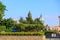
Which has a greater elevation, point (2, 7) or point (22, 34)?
point (2, 7)

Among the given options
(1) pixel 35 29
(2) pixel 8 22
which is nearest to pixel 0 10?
(2) pixel 8 22

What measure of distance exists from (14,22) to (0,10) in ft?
26.2

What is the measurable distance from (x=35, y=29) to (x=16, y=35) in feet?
50.6

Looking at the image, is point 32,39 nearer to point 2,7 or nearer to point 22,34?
point 22,34

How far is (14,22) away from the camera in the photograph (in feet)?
156

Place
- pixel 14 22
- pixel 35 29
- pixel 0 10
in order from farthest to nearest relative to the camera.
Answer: pixel 14 22
pixel 35 29
pixel 0 10

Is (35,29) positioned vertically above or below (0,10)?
below

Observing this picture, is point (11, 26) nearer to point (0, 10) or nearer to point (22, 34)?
point (0, 10)

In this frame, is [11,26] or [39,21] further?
[39,21]

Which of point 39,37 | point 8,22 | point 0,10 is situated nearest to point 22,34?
point 39,37

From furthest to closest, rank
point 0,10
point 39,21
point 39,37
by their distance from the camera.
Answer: point 39,21, point 0,10, point 39,37

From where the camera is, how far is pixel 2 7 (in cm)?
4241

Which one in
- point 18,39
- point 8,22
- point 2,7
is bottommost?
point 18,39

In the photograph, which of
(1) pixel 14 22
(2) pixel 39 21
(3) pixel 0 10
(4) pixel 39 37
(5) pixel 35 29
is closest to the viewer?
(4) pixel 39 37
